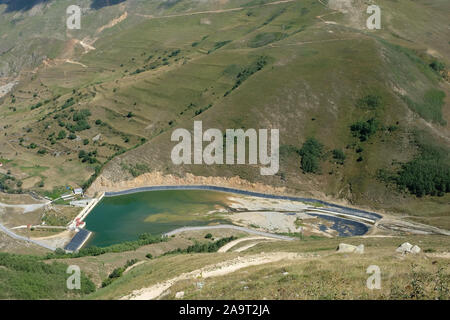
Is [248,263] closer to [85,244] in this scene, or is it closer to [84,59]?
[85,244]

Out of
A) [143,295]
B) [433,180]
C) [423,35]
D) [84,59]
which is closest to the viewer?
[143,295]

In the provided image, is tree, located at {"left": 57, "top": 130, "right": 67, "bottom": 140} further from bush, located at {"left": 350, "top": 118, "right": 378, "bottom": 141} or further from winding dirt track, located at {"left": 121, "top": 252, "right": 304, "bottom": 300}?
winding dirt track, located at {"left": 121, "top": 252, "right": 304, "bottom": 300}

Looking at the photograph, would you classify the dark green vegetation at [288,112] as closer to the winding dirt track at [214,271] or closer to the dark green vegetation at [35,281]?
the dark green vegetation at [35,281]

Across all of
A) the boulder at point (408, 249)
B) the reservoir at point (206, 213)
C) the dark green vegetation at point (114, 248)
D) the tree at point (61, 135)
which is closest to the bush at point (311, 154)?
the reservoir at point (206, 213)

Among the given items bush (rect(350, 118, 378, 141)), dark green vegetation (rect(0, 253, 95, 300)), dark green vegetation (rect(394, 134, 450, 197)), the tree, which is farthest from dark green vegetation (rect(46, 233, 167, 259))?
the tree

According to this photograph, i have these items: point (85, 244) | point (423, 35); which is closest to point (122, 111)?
point (85, 244)
